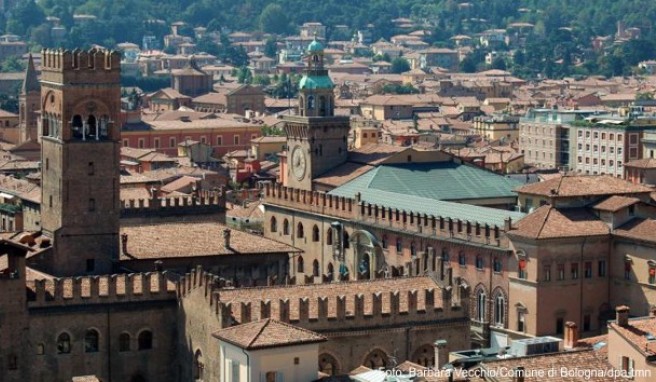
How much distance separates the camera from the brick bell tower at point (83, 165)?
5662 centimetres

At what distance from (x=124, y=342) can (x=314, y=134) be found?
29.7m

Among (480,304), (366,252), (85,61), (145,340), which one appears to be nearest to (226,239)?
(85,61)

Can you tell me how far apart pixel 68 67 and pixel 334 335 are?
1266cm

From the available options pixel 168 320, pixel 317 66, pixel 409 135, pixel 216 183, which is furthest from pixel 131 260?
pixel 409 135

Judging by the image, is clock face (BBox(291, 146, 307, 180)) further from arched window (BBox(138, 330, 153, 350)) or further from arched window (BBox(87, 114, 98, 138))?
arched window (BBox(138, 330, 153, 350))

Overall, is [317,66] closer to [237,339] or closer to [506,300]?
[506,300]

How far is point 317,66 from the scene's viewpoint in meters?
83.2

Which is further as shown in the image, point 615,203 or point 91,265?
point 615,203

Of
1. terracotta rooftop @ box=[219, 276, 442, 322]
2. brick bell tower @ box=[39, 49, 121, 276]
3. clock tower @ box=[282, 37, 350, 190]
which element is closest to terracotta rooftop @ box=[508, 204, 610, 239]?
terracotta rooftop @ box=[219, 276, 442, 322]

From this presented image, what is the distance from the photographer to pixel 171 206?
6725cm

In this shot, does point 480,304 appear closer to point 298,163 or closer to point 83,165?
point 83,165

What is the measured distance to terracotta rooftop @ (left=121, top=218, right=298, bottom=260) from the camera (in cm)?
5744

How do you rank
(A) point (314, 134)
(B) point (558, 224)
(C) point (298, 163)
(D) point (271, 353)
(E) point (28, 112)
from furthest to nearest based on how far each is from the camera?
1. (E) point (28, 112)
2. (C) point (298, 163)
3. (A) point (314, 134)
4. (B) point (558, 224)
5. (D) point (271, 353)

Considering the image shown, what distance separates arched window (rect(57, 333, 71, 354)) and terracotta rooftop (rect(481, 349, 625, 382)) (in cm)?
1385
